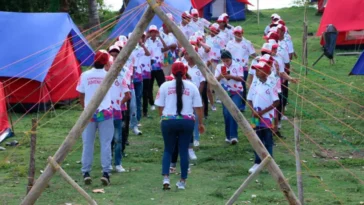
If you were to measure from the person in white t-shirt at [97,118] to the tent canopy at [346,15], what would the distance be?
7961 mm

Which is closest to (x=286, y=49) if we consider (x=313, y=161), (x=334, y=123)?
(x=334, y=123)

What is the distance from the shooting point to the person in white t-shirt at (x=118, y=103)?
1111cm

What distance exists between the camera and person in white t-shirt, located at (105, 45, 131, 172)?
11.1 meters

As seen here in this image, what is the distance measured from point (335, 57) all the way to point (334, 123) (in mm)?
9305

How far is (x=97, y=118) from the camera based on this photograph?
1042 centimetres

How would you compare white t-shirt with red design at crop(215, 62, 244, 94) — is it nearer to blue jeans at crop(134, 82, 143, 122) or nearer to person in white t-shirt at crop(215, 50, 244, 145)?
person in white t-shirt at crop(215, 50, 244, 145)

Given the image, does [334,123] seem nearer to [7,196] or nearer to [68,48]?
[68,48]

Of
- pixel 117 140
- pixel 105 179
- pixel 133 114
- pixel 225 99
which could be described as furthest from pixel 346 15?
pixel 225 99

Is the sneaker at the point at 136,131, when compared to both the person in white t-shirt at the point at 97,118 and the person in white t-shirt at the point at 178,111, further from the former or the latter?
the person in white t-shirt at the point at 178,111

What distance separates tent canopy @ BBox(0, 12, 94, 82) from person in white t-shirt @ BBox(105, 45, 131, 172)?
486 centimetres

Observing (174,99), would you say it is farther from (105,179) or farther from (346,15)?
(346,15)

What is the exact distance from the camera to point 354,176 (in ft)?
35.8

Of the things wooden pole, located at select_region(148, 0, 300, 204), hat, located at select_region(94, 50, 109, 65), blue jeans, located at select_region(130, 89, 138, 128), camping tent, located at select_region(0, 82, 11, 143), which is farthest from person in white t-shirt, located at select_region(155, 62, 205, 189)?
camping tent, located at select_region(0, 82, 11, 143)

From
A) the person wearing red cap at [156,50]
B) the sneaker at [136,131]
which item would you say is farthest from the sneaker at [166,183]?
the person wearing red cap at [156,50]
